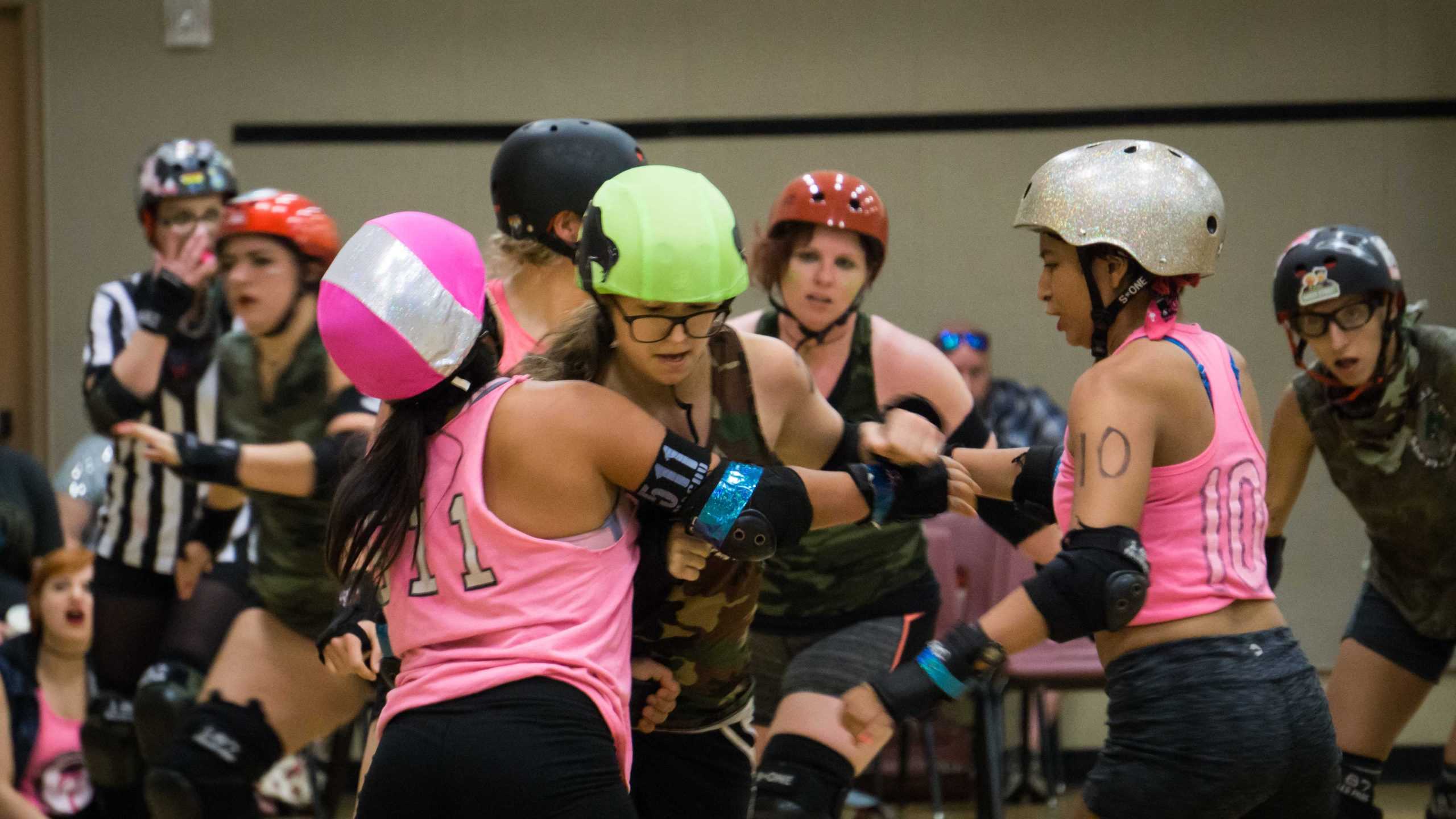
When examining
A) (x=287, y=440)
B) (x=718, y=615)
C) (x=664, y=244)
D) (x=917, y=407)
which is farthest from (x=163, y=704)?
(x=664, y=244)

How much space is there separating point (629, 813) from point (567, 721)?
0.44ft

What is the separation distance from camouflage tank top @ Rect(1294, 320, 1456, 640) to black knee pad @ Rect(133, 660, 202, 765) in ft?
9.53

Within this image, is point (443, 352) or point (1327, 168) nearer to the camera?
point (443, 352)

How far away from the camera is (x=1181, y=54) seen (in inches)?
288

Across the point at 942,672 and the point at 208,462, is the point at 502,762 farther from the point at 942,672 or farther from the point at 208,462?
the point at 208,462

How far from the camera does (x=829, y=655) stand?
11.1 ft

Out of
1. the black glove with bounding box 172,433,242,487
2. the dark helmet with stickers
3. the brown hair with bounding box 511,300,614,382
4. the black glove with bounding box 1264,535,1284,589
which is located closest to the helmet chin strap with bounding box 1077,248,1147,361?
the brown hair with bounding box 511,300,614,382

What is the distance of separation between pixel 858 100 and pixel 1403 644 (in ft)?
13.9

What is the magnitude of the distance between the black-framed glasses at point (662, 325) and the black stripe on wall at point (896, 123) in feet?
17.3

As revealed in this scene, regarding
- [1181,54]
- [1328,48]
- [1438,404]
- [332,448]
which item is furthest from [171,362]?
[1328,48]

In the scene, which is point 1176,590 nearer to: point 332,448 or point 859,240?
point 859,240

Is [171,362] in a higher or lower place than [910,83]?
lower

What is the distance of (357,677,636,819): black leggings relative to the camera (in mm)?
1854

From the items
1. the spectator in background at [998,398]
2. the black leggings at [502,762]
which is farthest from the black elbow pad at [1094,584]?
the spectator in background at [998,398]
